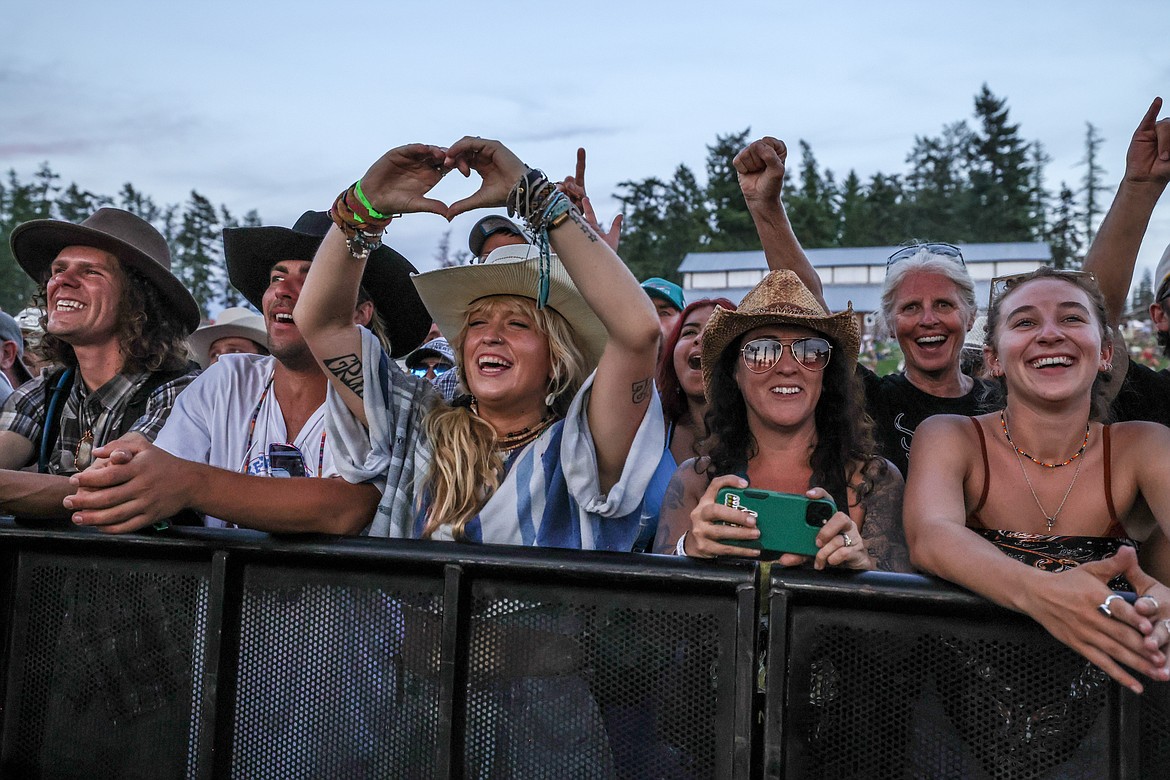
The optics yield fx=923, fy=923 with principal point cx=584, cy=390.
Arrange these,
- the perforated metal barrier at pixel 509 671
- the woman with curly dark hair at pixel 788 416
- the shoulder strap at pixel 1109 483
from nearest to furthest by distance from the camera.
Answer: the perforated metal barrier at pixel 509 671 → the shoulder strap at pixel 1109 483 → the woman with curly dark hair at pixel 788 416

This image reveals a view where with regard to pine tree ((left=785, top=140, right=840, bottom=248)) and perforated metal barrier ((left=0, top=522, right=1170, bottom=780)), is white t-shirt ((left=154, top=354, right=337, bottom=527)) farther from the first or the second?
pine tree ((left=785, top=140, right=840, bottom=248))

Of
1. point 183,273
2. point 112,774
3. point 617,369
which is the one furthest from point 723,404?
point 183,273

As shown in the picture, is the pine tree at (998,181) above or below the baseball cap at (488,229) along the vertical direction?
above

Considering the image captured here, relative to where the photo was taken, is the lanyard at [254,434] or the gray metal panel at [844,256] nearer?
the lanyard at [254,434]

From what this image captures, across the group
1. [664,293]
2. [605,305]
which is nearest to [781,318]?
[605,305]

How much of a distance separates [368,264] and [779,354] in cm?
159

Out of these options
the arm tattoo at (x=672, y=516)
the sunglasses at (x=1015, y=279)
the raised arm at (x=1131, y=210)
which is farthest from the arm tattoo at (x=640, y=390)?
the raised arm at (x=1131, y=210)

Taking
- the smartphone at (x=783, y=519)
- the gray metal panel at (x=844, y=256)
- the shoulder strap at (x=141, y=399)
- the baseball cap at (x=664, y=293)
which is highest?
the gray metal panel at (x=844, y=256)

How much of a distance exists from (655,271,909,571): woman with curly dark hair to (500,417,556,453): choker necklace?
402mm

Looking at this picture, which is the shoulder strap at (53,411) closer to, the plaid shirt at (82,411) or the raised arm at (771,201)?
the plaid shirt at (82,411)

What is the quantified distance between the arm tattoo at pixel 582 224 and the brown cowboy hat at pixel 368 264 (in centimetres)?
128

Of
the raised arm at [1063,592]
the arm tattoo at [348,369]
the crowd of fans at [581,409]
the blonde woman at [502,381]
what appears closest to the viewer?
the raised arm at [1063,592]

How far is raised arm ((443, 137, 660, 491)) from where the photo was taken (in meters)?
2.29

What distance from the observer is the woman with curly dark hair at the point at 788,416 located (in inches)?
99.5
